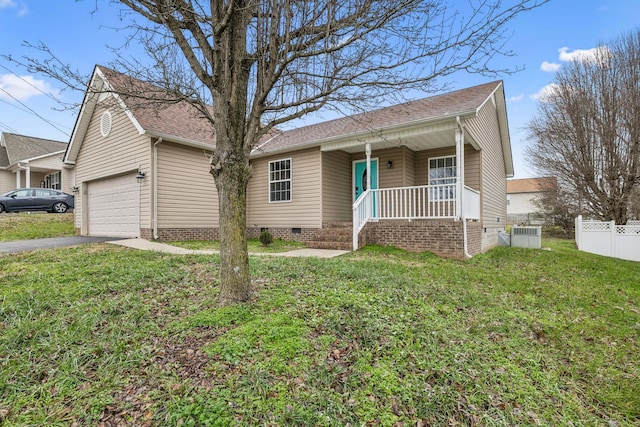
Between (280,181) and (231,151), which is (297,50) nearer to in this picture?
(231,151)

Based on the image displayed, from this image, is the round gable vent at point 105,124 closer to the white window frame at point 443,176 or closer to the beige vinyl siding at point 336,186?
the beige vinyl siding at point 336,186

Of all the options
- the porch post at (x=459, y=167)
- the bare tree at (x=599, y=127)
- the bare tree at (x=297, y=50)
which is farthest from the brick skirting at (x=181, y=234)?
the bare tree at (x=599, y=127)

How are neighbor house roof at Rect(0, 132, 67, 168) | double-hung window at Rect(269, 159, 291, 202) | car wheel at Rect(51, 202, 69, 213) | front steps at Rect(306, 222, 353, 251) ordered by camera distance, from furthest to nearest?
neighbor house roof at Rect(0, 132, 67, 168), car wheel at Rect(51, 202, 69, 213), double-hung window at Rect(269, 159, 291, 202), front steps at Rect(306, 222, 353, 251)

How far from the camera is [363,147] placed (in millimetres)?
10578

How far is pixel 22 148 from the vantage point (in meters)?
22.1

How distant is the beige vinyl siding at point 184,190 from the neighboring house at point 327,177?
0.12 ft

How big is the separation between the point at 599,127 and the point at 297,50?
1579 cm

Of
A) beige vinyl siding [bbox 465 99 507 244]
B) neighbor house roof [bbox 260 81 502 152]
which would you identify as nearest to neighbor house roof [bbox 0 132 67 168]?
neighbor house roof [bbox 260 81 502 152]

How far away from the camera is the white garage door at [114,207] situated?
10.8 metres

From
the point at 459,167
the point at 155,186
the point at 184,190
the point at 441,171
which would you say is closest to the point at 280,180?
the point at 184,190

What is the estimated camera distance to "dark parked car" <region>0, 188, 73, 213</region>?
15961 mm

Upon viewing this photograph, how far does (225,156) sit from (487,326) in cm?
365

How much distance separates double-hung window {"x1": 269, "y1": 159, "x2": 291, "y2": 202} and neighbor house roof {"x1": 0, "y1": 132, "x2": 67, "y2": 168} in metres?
17.9

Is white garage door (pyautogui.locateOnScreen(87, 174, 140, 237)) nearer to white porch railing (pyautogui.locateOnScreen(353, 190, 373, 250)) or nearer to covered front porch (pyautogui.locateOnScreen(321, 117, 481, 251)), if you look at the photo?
covered front porch (pyautogui.locateOnScreen(321, 117, 481, 251))
